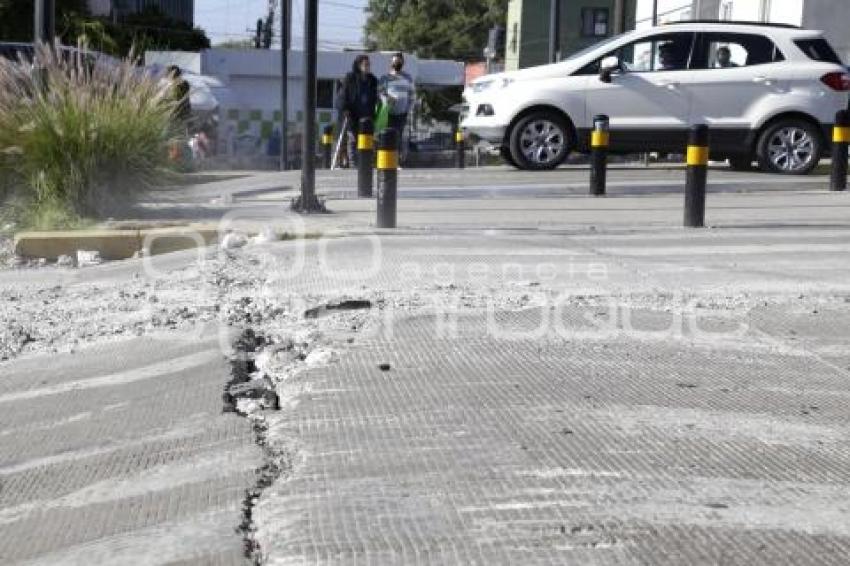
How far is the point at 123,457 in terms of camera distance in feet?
16.8

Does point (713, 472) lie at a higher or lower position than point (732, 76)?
lower

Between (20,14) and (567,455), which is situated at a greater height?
(20,14)

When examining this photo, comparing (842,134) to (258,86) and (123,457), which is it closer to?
(123,457)

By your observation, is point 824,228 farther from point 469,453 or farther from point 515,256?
point 469,453

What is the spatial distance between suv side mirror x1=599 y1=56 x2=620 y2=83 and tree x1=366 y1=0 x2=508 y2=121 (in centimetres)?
5387

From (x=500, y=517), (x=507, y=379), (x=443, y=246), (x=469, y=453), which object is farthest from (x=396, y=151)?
(x=500, y=517)

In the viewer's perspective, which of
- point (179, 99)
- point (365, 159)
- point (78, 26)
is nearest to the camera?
point (179, 99)

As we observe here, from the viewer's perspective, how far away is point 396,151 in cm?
1054

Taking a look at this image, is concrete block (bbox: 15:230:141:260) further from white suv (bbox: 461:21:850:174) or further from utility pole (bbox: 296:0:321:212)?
white suv (bbox: 461:21:850:174)

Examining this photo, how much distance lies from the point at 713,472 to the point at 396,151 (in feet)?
21.0

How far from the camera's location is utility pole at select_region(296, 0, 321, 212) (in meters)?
11.3

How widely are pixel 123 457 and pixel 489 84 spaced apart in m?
12.2

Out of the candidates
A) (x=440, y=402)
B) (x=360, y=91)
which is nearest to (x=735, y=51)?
(x=360, y=91)

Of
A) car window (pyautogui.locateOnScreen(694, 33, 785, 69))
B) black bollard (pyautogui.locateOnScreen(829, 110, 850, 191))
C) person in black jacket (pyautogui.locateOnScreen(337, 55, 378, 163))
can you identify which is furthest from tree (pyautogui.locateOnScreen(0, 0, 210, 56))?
black bollard (pyautogui.locateOnScreen(829, 110, 850, 191))
